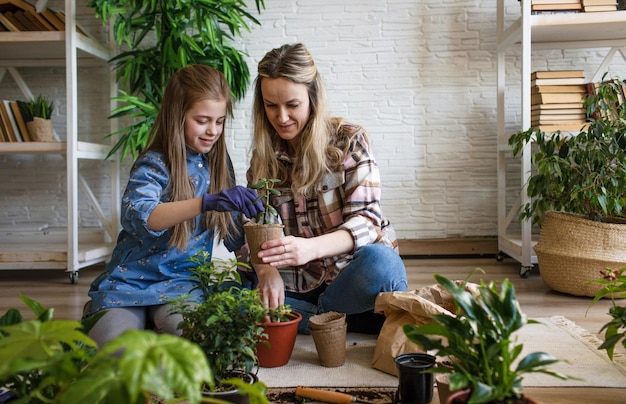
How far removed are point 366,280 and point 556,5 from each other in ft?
6.83

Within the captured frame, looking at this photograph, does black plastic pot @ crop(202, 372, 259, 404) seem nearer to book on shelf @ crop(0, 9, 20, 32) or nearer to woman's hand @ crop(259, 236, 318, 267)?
woman's hand @ crop(259, 236, 318, 267)

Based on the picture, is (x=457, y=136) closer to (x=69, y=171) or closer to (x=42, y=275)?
(x=69, y=171)

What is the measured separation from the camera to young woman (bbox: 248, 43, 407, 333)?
1.89 metres

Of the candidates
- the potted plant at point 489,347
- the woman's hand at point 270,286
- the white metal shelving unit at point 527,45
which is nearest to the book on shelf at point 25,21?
the woman's hand at point 270,286

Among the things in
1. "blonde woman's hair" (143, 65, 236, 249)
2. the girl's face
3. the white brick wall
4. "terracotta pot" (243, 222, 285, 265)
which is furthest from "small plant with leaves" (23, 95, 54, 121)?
"terracotta pot" (243, 222, 285, 265)

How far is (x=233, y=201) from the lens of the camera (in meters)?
1.71

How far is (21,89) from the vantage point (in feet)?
13.0

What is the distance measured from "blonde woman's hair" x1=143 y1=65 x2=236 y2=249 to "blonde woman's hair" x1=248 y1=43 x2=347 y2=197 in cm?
16

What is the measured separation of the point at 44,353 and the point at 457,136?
11.7 feet

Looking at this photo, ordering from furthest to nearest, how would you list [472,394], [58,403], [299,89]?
[299,89] < [472,394] < [58,403]

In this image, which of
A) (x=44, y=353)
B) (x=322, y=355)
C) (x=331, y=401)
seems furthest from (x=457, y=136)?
(x=44, y=353)

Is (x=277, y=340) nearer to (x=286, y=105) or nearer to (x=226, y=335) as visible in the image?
(x=226, y=335)

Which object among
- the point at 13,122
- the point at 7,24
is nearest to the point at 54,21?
the point at 7,24

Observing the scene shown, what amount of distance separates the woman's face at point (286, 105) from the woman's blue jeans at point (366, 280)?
0.46 metres
